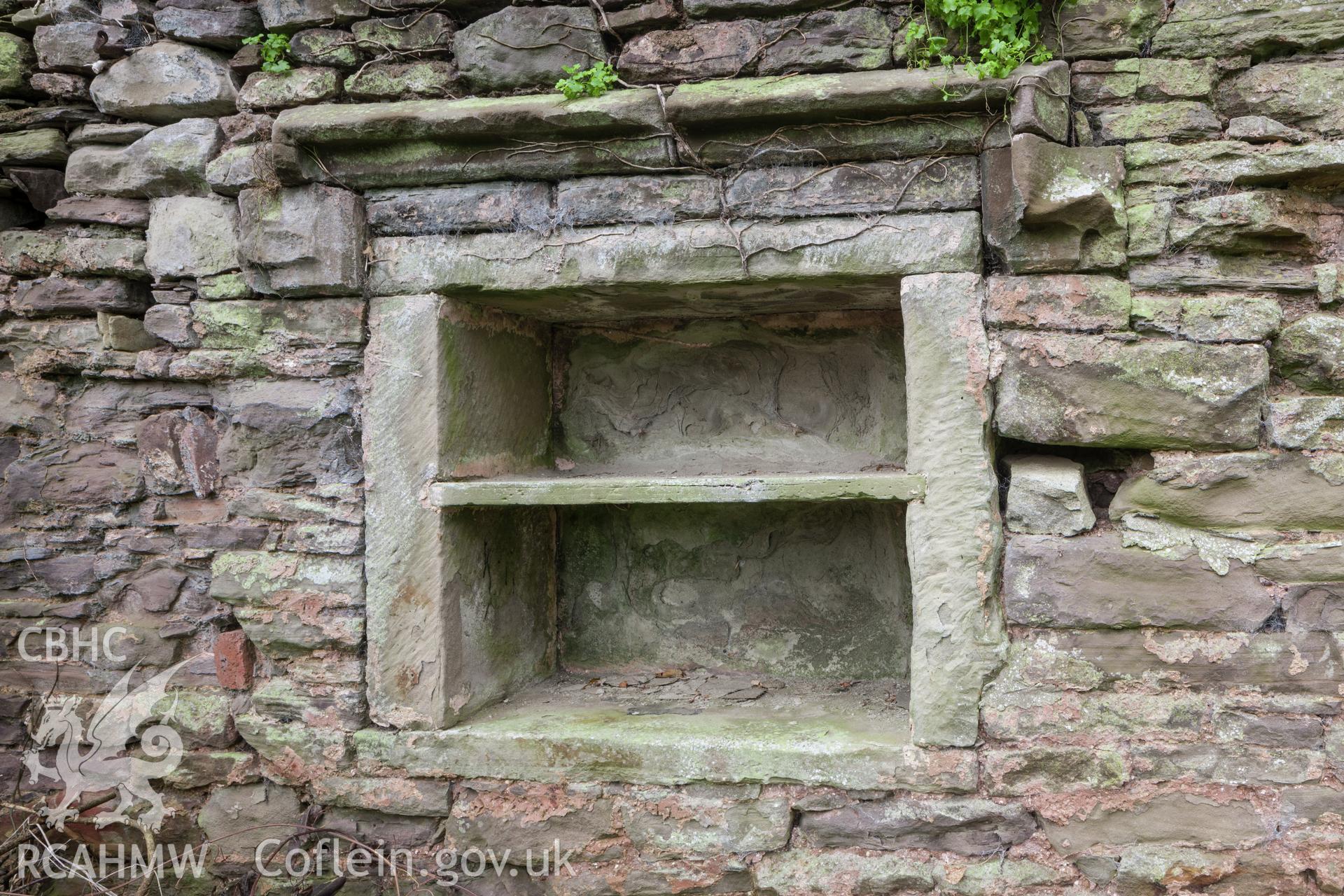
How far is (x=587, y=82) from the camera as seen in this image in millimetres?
2006

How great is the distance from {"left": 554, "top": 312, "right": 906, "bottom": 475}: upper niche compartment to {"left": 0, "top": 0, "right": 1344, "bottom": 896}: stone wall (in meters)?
A: 0.16

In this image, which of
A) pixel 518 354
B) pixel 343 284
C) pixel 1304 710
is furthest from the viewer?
pixel 518 354

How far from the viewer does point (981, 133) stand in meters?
1.90

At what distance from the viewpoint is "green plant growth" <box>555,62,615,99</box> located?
1.98m

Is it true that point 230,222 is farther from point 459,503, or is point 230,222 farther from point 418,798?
point 418,798

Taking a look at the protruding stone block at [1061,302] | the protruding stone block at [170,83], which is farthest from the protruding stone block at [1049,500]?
the protruding stone block at [170,83]

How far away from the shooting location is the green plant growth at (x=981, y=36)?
1822mm

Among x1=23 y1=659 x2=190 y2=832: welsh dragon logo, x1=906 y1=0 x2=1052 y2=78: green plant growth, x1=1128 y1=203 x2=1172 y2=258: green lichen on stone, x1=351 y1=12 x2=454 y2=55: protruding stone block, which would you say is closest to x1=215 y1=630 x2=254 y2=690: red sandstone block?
x1=23 y1=659 x2=190 y2=832: welsh dragon logo

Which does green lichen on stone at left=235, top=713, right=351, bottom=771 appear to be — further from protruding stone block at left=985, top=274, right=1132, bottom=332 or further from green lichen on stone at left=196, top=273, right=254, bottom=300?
protruding stone block at left=985, top=274, right=1132, bottom=332

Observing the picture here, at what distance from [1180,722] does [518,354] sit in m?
1.88

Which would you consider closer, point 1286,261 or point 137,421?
point 1286,261

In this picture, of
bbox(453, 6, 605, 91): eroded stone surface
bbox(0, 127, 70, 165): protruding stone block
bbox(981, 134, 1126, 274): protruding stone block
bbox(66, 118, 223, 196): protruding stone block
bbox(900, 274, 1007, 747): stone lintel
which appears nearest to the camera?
bbox(981, 134, 1126, 274): protruding stone block

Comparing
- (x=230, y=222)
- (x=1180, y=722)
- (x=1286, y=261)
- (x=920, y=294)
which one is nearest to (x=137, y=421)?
(x=230, y=222)

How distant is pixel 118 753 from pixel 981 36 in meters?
2.79
